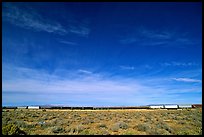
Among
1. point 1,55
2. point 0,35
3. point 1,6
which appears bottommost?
point 1,55

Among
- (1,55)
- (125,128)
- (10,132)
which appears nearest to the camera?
(1,55)

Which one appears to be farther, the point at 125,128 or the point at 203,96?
the point at 125,128

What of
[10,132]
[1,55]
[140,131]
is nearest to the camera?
[1,55]

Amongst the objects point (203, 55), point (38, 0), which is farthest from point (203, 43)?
point (38, 0)

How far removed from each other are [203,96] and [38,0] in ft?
17.1

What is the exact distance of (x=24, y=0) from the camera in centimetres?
612

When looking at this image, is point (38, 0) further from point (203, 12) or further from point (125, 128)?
point (125, 128)

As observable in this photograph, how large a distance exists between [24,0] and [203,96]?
18.1ft

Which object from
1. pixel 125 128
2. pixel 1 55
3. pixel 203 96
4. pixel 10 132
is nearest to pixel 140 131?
pixel 125 128

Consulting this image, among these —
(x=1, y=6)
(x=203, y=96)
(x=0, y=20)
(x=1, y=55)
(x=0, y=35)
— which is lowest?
(x=203, y=96)

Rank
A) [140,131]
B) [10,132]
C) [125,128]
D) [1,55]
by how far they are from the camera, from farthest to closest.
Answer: [125,128] → [140,131] → [10,132] → [1,55]

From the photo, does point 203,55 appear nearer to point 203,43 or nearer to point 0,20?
point 203,43

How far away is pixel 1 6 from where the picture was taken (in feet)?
19.4

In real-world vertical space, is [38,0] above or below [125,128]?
above
